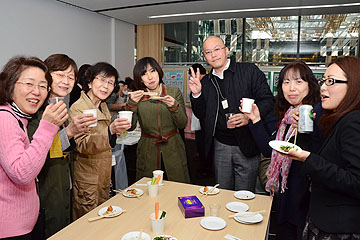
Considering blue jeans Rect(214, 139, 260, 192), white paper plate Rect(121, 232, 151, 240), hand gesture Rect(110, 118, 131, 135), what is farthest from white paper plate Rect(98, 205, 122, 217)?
blue jeans Rect(214, 139, 260, 192)

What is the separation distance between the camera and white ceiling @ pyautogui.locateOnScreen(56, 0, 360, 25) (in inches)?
183

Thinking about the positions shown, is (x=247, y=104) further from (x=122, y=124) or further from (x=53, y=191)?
(x=53, y=191)

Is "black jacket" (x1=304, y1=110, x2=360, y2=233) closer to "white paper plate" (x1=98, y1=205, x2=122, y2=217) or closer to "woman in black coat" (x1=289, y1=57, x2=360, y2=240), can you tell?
"woman in black coat" (x1=289, y1=57, x2=360, y2=240)

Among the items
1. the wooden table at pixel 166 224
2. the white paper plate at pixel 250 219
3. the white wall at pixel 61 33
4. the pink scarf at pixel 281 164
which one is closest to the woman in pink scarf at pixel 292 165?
the pink scarf at pixel 281 164

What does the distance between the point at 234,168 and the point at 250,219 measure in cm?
97

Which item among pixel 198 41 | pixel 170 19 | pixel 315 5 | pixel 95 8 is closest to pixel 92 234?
pixel 95 8

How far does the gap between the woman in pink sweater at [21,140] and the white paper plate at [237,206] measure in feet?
3.57

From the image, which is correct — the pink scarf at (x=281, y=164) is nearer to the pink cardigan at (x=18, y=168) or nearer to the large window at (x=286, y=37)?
the pink cardigan at (x=18, y=168)

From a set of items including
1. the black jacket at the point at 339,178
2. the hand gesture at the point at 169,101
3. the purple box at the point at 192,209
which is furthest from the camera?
the hand gesture at the point at 169,101

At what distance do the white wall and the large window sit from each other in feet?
5.60

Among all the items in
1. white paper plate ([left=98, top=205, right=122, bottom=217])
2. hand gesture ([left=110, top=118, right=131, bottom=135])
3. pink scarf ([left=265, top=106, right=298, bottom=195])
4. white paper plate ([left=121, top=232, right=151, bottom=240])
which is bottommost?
white paper plate ([left=121, top=232, right=151, bottom=240])

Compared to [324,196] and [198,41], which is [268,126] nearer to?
[324,196]

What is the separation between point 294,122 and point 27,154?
158cm

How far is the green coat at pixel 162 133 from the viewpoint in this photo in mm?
2510
